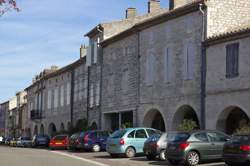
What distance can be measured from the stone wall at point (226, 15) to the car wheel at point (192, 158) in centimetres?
1102

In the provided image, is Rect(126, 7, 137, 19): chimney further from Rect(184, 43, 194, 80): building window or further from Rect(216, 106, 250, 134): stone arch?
Rect(216, 106, 250, 134): stone arch

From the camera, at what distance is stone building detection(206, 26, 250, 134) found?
27297mm

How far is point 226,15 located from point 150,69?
6.90 meters

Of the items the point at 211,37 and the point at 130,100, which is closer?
the point at 211,37

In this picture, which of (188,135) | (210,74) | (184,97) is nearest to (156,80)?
(184,97)

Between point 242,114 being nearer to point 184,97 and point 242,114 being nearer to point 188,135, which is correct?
point 184,97

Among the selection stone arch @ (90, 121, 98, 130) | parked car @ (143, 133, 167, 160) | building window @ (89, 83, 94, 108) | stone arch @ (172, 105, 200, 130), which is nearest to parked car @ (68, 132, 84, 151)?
stone arch @ (172, 105, 200, 130)

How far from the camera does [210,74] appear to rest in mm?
29688

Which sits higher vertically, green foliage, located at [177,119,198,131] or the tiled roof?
the tiled roof

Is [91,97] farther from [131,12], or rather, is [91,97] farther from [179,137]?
[179,137]

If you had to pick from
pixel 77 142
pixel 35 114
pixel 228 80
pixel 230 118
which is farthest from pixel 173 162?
pixel 35 114

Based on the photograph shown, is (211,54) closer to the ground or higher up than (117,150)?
higher up

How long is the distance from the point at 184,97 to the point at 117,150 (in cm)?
699

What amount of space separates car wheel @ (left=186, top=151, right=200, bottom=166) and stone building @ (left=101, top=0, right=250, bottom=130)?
28.9 ft
